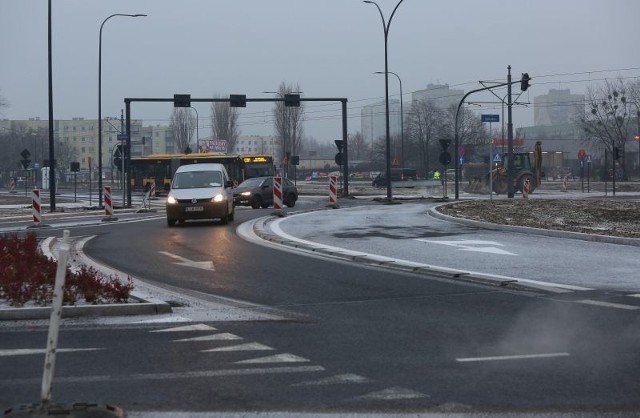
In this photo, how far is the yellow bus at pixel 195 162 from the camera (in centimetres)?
5944

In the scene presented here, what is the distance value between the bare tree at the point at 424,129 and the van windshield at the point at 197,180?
57176mm

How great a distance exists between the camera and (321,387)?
6.35 metres

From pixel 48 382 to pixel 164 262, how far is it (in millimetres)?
10270

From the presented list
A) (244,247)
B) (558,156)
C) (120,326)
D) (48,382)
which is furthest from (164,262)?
(558,156)

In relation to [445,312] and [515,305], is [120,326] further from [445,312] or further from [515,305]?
[515,305]

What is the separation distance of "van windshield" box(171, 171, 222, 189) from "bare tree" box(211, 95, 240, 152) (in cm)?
7770

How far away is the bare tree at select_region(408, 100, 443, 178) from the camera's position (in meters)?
85.0

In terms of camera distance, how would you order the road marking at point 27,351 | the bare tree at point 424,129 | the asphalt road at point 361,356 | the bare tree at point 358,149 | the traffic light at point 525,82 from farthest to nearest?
the bare tree at point 358,149
the bare tree at point 424,129
the traffic light at point 525,82
the road marking at point 27,351
the asphalt road at point 361,356

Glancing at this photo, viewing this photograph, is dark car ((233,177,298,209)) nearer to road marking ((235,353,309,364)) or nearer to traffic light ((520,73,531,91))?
traffic light ((520,73,531,91))

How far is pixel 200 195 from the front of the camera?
25.5 metres

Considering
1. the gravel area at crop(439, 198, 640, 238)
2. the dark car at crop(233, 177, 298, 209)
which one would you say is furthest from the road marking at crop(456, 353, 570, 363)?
the dark car at crop(233, 177, 298, 209)

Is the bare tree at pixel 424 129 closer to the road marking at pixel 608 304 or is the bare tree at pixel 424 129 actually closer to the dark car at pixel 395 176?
the dark car at pixel 395 176

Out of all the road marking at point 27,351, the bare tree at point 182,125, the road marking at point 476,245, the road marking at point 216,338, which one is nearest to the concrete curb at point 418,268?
the road marking at point 476,245

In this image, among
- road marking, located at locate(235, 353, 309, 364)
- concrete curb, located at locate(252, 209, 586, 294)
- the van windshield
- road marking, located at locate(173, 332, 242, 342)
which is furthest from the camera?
the van windshield
